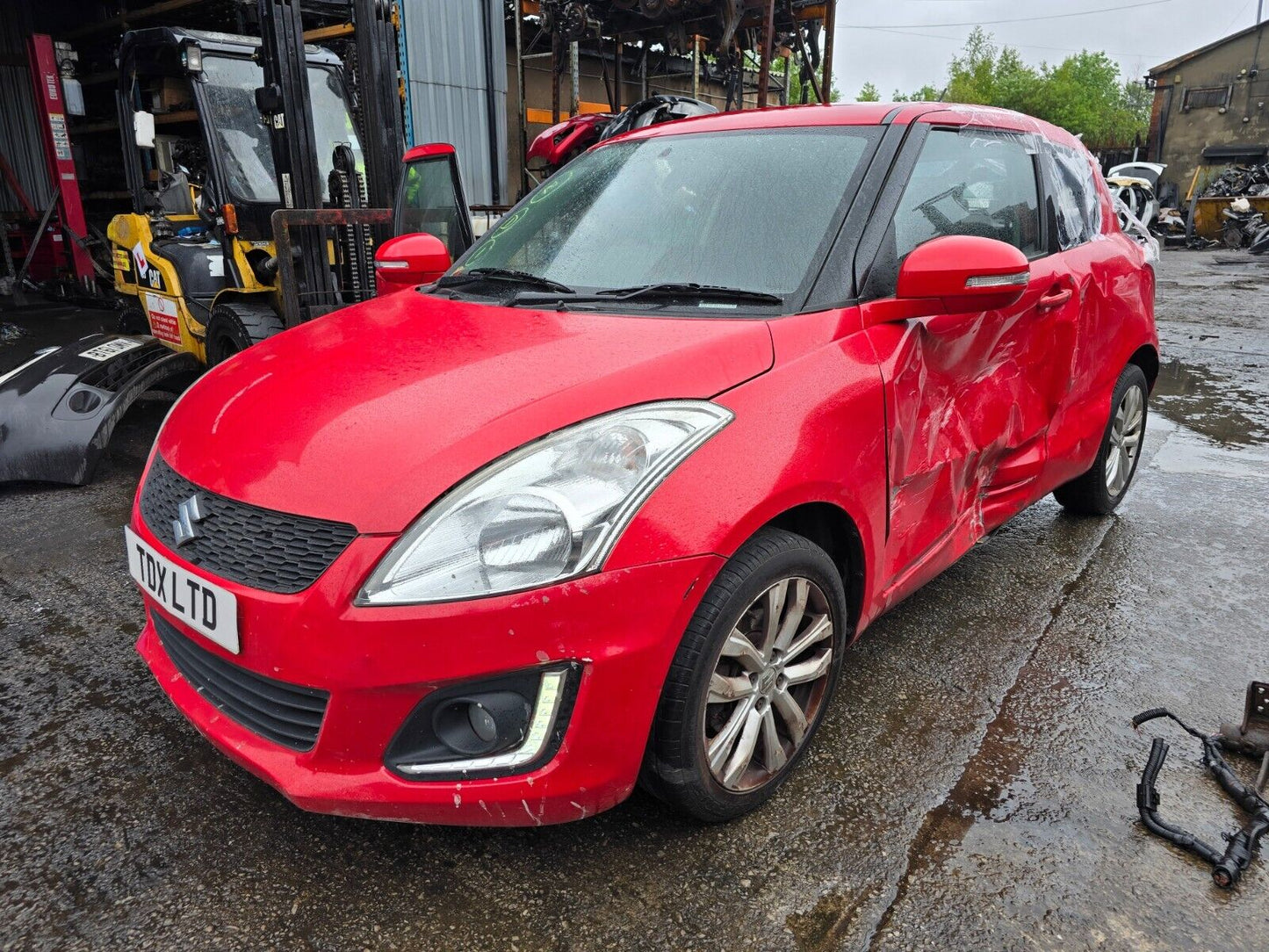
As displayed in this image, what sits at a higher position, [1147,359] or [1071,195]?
[1071,195]

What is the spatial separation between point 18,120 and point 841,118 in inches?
592

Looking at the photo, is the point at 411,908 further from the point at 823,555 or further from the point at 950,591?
the point at 950,591

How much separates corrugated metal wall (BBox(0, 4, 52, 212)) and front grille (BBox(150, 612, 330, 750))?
47.4 feet

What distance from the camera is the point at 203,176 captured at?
689 centimetres

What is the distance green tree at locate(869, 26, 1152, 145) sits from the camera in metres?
56.8

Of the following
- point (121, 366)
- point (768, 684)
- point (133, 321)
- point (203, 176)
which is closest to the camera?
point (768, 684)

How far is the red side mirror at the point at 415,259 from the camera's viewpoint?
3.03 meters

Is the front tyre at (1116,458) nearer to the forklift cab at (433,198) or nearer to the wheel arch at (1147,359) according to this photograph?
the wheel arch at (1147,359)

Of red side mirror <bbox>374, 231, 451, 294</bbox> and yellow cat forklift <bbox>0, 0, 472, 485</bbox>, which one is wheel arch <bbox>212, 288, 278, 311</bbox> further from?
red side mirror <bbox>374, 231, 451, 294</bbox>

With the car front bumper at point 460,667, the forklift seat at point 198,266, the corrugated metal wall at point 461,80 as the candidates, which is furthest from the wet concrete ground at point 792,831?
the corrugated metal wall at point 461,80

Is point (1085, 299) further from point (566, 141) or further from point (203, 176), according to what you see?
point (566, 141)

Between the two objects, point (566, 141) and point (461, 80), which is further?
point (566, 141)

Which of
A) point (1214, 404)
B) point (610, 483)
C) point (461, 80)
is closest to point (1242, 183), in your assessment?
point (1214, 404)

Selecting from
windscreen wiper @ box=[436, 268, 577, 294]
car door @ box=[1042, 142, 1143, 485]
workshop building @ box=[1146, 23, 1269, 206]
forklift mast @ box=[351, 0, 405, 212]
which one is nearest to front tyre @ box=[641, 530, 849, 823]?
windscreen wiper @ box=[436, 268, 577, 294]
